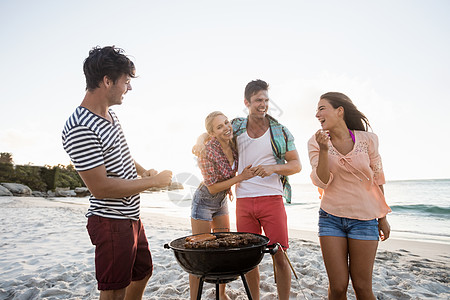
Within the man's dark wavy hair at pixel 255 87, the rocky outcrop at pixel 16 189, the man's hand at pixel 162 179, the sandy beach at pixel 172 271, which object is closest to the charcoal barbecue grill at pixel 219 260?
the man's hand at pixel 162 179

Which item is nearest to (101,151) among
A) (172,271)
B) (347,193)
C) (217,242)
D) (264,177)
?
(217,242)

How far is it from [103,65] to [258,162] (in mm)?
1719

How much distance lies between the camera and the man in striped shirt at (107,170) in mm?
1715

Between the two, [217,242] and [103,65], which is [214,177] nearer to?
[217,242]

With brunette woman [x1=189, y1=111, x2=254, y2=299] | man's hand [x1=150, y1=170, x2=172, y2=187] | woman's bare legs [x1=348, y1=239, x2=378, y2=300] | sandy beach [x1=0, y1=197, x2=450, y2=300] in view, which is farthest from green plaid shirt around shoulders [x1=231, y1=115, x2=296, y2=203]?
man's hand [x1=150, y1=170, x2=172, y2=187]

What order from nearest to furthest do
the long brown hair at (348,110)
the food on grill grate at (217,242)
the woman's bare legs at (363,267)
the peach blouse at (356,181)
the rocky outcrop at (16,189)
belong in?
the food on grill grate at (217,242), the woman's bare legs at (363,267), the peach blouse at (356,181), the long brown hair at (348,110), the rocky outcrop at (16,189)

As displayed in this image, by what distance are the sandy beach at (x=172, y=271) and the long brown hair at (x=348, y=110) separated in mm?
1529

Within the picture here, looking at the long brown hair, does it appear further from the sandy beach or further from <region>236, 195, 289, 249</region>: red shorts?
the sandy beach

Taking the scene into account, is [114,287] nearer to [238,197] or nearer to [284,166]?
[238,197]

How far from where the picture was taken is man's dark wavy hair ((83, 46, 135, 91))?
1866 mm

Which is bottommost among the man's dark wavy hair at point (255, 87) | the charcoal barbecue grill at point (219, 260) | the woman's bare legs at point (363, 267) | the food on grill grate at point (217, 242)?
the woman's bare legs at point (363, 267)

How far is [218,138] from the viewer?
9.73 ft

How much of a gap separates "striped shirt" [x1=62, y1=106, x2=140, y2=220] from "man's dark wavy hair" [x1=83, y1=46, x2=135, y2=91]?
0.73 ft

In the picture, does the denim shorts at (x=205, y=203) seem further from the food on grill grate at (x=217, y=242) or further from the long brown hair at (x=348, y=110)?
the long brown hair at (x=348, y=110)
